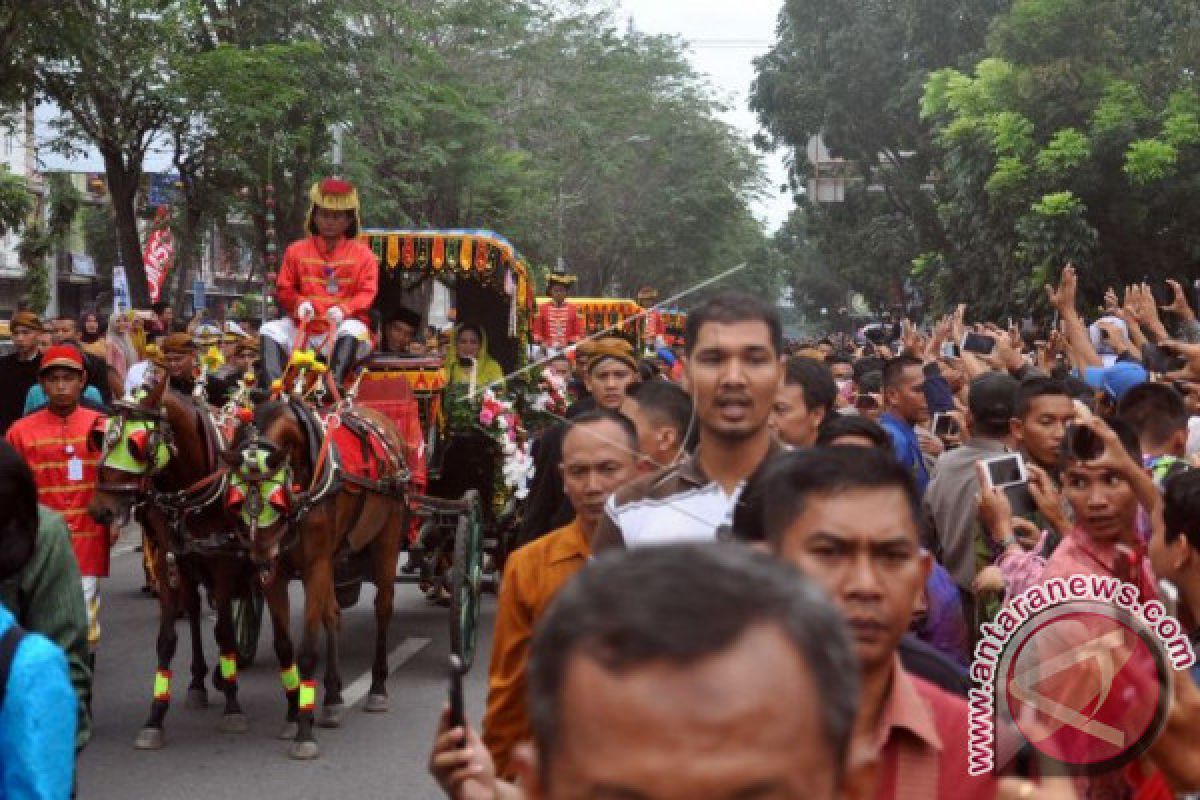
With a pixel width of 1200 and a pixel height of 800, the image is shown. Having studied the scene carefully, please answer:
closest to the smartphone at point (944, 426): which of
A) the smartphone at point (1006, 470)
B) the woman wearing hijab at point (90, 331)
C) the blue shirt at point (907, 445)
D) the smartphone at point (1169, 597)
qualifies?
the blue shirt at point (907, 445)

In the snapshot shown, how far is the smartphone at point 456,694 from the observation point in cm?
233

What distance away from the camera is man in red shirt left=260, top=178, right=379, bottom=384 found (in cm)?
1048

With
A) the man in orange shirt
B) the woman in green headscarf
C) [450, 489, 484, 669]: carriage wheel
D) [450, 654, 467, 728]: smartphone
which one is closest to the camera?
[450, 654, 467, 728]: smartphone

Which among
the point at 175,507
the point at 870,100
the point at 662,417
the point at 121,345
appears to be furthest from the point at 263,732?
the point at 870,100

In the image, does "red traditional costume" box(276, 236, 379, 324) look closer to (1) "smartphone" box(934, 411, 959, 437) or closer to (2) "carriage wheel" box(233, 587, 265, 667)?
(2) "carriage wheel" box(233, 587, 265, 667)

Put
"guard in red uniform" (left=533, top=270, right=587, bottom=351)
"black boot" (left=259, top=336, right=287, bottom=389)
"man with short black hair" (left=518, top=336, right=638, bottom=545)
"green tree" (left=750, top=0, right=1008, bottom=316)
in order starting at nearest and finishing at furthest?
"man with short black hair" (left=518, top=336, right=638, bottom=545), "black boot" (left=259, top=336, right=287, bottom=389), "guard in red uniform" (left=533, top=270, right=587, bottom=351), "green tree" (left=750, top=0, right=1008, bottom=316)

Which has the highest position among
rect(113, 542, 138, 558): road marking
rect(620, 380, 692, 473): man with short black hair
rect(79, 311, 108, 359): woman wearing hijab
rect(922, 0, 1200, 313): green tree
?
rect(922, 0, 1200, 313): green tree

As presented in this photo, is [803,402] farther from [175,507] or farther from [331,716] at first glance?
[331,716]

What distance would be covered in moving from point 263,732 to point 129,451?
5.50ft

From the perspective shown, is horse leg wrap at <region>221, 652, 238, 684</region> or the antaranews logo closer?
the antaranews logo

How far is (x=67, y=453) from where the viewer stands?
9.36 metres

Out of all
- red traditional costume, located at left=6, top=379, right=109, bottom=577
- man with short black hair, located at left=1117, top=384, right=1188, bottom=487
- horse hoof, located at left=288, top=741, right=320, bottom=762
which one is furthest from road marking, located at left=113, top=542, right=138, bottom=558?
man with short black hair, located at left=1117, top=384, right=1188, bottom=487

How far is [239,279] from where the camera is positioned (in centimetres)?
6850

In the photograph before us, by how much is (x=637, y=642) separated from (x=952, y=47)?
129 ft
